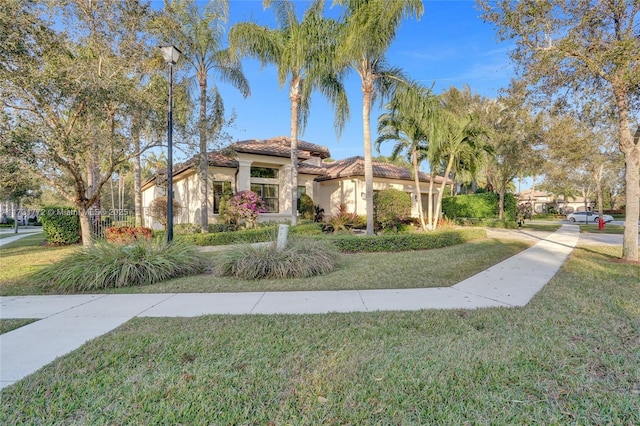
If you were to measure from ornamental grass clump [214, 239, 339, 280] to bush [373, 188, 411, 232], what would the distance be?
8321 millimetres

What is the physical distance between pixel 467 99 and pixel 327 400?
3001 centimetres

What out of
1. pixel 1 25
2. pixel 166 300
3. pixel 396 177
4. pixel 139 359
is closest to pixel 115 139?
pixel 1 25

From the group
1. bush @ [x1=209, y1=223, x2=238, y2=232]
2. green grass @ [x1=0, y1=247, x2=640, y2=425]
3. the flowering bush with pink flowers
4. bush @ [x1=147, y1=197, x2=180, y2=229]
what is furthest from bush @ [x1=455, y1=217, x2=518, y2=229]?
bush @ [x1=147, y1=197, x2=180, y2=229]

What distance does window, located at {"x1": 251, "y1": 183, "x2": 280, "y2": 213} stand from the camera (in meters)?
18.1

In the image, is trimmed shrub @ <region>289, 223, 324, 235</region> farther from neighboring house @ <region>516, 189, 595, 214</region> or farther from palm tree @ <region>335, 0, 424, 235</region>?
neighboring house @ <region>516, 189, 595, 214</region>

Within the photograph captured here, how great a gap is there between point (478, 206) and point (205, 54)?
22.6 metres

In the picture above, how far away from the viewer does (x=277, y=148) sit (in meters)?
17.9

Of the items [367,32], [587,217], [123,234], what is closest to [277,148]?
[367,32]

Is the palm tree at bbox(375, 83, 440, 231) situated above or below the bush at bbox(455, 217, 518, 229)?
above

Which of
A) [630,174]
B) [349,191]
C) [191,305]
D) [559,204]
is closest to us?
[191,305]

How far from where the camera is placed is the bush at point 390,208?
15578 millimetres

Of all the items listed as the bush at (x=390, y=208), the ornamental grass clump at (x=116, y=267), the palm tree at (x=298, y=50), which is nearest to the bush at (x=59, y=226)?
the ornamental grass clump at (x=116, y=267)

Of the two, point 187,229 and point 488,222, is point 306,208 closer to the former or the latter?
point 187,229

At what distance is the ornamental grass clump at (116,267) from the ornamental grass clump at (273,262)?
1050 mm
